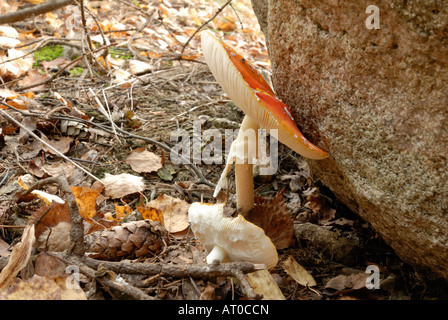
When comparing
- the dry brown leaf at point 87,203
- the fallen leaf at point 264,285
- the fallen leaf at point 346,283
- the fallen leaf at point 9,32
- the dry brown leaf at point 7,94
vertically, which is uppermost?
the fallen leaf at point 9,32

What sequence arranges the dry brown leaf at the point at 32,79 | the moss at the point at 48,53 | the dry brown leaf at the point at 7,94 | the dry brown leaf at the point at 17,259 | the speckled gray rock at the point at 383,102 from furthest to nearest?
the moss at the point at 48,53 < the dry brown leaf at the point at 32,79 < the dry brown leaf at the point at 7,94 < the dry brown leaf at the point at 17,259 < the speckled gray rock at the point at 383,102

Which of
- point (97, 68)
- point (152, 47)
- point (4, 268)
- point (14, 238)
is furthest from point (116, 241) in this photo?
point (152, 47)

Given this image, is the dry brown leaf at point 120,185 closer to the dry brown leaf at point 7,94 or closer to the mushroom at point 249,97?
the mushroom at point 249,97

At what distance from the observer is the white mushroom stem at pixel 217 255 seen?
150cm

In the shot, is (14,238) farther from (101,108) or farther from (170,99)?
(170,99)

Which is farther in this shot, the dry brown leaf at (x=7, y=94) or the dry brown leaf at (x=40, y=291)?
the dry brown leaf at (x=7, y=94)

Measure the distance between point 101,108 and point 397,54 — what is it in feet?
7.29

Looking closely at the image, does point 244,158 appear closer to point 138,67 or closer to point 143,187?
point 143,187

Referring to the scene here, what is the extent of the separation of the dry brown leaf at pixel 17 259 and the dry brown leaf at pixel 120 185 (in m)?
0.69

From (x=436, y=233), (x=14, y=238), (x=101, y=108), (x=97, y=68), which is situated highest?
(x=97, y=68)

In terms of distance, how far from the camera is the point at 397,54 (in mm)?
1262

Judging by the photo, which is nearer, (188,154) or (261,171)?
(261,171)

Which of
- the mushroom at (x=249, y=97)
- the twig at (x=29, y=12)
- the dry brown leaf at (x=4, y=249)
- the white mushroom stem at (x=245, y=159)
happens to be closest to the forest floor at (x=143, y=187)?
the dry brown leaf at (x=4, y=249)

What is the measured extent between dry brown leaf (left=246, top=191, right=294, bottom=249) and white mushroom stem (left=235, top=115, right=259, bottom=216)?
0.22 feet
